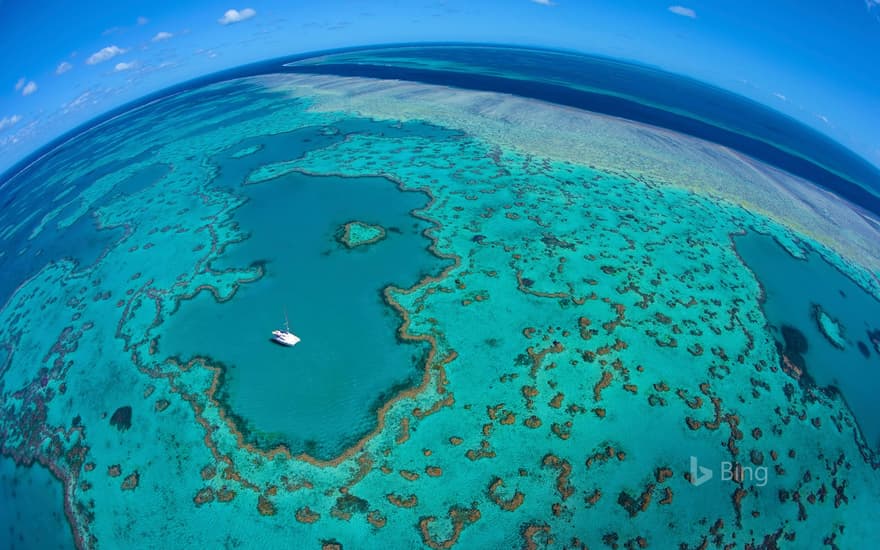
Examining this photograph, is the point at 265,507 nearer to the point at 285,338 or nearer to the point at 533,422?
the point at 285,338

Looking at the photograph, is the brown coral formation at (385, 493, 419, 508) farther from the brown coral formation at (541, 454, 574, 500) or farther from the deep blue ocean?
the deep blue ocean

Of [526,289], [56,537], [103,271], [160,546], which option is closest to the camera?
A: [160,546]

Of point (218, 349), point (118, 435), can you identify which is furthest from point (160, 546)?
point (218, 349)

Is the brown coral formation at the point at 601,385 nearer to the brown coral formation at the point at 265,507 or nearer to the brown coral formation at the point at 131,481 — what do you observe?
the brown coral formation at the point at 265,507

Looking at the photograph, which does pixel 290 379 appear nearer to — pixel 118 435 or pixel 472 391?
pixel 118 435

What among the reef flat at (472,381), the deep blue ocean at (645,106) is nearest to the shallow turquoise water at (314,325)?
the reef flat at (472,381)

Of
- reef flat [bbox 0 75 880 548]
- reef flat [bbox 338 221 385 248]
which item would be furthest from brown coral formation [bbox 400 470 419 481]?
reef flat [bbox 338 221 385 248]

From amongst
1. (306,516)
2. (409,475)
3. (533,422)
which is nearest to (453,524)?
(409,475)

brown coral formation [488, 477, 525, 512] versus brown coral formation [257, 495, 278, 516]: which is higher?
brown coral formation [488, 477, 525, 512]
